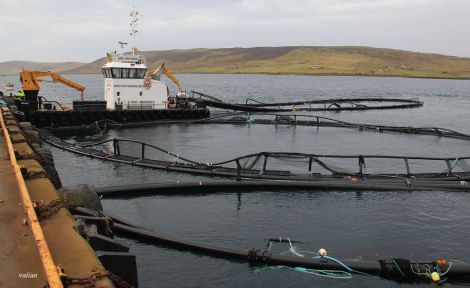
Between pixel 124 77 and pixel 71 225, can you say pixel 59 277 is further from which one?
pixel 124 77

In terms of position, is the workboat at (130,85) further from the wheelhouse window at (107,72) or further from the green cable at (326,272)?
the green cable at (326,272)

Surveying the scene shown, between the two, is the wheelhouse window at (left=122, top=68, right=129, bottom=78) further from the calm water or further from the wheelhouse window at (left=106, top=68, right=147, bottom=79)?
the calm water

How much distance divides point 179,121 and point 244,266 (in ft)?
132

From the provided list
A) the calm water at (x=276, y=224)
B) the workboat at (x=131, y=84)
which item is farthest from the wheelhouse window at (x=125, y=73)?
the calm water at (x=276, y=224)

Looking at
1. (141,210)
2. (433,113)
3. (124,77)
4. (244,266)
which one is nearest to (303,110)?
(433,113)

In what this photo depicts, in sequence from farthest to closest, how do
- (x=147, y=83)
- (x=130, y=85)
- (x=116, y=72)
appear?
1. (x=147, y=83)
2. (x=130, y=85)
3. (x=116, y=72)

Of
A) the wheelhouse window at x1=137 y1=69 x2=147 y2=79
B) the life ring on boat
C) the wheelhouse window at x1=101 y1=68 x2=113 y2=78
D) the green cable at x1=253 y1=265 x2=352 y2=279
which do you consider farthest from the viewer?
the life ring on boat

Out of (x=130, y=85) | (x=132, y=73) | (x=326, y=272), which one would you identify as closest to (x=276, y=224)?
(x=326, y=272)

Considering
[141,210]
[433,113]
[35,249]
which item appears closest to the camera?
[35,249]

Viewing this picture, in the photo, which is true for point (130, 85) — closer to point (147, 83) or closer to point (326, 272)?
point (147, 83)

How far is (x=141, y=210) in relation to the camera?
21906 millimetres

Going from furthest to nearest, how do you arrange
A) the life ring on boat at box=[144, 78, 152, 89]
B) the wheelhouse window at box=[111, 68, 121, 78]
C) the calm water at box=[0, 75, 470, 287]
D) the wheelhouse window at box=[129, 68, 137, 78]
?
the life ring on boat at box=[144, 78, 152, 89] → the wheelhouse window at box=[129, 68, 137, 78] → the wheelhouse window at box=[111, 68, 121, 78] → the calm water at box=[0, 75, 470, 287]

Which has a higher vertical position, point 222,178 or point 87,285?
point 87,285

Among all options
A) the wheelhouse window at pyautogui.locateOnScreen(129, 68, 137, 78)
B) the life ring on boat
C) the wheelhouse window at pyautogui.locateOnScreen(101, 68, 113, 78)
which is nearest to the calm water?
the wheelhouse window at pyautogui.locateOnScreen(101, 68, 113, 78)
